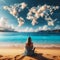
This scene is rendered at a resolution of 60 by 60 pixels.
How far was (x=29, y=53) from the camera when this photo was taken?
7.57ft

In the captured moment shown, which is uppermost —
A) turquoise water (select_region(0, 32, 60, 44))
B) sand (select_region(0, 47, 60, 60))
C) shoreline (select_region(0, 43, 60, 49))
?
turquoise water (select_region(0, 32, 60, 44))

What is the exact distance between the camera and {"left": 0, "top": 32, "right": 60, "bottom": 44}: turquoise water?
7.70 feet

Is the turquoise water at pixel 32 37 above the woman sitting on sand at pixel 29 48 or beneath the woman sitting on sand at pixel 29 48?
above

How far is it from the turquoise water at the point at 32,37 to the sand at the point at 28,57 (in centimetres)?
10

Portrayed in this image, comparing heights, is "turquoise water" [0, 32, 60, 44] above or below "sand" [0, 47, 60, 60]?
above

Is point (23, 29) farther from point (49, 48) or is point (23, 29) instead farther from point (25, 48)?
point (49, 48)

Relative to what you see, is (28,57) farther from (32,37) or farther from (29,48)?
(32,37)

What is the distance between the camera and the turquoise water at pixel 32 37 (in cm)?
235

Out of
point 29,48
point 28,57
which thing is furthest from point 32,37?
point 28,57

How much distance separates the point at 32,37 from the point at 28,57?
246 millimetres

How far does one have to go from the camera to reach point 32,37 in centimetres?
235

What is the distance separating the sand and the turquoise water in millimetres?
95

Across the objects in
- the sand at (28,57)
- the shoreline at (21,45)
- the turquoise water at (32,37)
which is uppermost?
the turquoise water at (32,37)

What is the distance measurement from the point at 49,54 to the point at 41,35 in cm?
25
